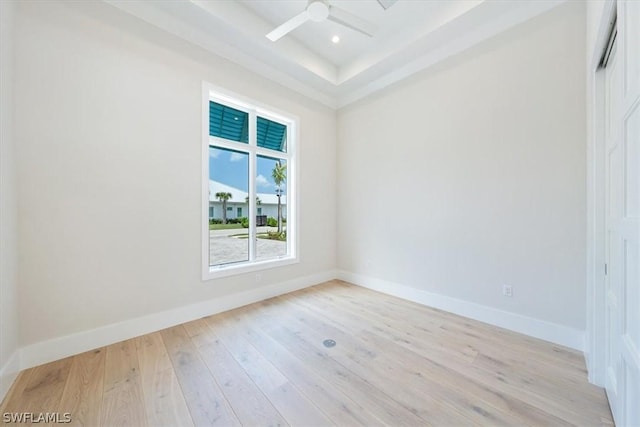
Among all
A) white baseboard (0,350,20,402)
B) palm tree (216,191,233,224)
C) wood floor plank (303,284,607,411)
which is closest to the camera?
white baseboard (0,350,20,402)

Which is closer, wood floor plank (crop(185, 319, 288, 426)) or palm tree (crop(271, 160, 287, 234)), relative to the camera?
wood floor plank (crop(185, 319, 288, 426))

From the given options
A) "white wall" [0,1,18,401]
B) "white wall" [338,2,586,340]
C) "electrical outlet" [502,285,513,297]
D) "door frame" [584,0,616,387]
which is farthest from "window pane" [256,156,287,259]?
"door frame" [584,0,616,387]

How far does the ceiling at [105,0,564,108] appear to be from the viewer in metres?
2.52

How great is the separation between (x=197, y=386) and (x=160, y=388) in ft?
0.83

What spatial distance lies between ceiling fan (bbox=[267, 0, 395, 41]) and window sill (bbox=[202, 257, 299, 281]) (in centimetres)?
273

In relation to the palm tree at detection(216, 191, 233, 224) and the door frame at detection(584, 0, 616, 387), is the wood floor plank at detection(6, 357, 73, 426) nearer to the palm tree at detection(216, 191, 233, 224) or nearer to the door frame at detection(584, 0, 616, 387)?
the palm tree at detection(216, 191, 233, 224)

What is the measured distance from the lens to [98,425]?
1.42 meters

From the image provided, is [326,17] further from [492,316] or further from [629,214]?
[492,316]

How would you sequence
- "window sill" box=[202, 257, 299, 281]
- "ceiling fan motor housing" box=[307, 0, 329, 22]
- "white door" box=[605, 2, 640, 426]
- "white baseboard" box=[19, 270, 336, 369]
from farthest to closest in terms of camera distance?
"window sill" box=[202, 257, 299, 281], "ceiling fan motor housing" box=[307, 0, 329, 22], "white baseboard" box=[19, 270, 336, 369], "white door" box=[605, 2, 640, 426]

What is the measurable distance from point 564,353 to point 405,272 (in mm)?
1679

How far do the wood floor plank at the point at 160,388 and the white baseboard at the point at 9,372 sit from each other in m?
0.73

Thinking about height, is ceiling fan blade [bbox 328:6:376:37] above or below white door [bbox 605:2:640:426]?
above

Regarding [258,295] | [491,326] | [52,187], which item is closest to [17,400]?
[52,187]

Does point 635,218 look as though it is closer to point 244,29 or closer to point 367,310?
point 367,310
